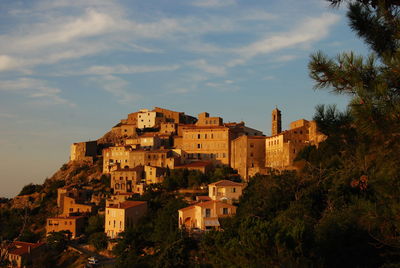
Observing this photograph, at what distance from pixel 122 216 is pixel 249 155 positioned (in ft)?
54.3

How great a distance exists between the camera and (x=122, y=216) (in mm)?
44812

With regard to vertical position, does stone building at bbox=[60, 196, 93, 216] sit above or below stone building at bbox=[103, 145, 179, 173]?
below

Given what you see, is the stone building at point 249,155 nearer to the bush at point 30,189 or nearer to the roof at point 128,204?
the roof at point 128,204

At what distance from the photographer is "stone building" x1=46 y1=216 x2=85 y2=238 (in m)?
49.6

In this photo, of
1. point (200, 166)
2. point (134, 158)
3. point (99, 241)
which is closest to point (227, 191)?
point (200, 166)

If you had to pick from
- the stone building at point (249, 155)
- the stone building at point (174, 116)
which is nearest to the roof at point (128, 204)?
the stone building at point (249, 155)

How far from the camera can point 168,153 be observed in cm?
5803

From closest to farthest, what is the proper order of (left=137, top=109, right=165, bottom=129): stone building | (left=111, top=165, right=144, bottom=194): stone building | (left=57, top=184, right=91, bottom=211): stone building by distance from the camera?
(left=111, top=165, right=144, bottom=194): stone building
(left=57, top=184, right=91, bottom=211): stone building
(left=137, top=109, right=165, bottom=129): stone building

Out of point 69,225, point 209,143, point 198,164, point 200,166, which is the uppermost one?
point 209,143

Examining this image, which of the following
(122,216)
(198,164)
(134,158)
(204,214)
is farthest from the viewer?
(134,158)

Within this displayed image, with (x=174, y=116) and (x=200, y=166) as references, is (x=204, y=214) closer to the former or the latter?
(x=200, y=166)

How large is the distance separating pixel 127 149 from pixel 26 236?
17989 millimetres

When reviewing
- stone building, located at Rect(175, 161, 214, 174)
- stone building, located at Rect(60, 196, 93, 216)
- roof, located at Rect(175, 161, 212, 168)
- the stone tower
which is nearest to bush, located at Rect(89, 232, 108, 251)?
stone building, located at Rect(60, 196, 93, 216)

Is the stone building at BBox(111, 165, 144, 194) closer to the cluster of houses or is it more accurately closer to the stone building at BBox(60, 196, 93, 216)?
the cluster of houses
